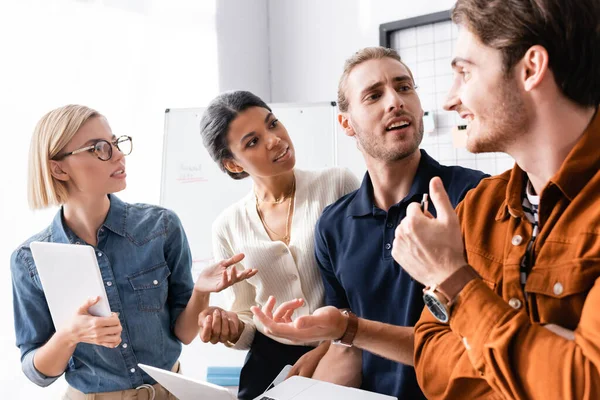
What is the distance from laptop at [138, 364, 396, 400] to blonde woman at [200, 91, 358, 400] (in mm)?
342

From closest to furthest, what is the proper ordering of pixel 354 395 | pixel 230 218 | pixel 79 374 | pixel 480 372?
1. pixel 480 372
2. pixel 354 395
3. pixel 79 374
4. pixel 230 218

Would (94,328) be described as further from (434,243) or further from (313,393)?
(434,243)

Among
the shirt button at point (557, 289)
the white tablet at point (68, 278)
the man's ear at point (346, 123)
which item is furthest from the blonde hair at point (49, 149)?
the shirt button at point (557, 289)

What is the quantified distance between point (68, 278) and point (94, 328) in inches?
6.3

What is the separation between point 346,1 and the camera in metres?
3.57

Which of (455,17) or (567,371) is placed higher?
(455,17)

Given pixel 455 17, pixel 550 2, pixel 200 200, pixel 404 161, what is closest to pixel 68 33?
pixel 200 200

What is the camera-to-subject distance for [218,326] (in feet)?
5.69

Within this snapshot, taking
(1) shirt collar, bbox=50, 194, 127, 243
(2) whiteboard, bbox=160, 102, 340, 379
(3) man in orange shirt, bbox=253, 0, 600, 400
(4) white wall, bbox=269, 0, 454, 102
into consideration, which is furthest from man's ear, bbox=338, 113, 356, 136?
(4) white wall, bbox=269, 0, 454, 102

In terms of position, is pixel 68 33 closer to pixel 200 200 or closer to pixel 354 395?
pixel 200 200

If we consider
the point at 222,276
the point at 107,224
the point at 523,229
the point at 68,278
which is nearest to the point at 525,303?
the point at 523,229

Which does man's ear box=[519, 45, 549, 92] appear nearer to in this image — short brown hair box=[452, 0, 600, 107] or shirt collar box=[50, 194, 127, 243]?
short brown hair box=[452, 0, 600, 107]

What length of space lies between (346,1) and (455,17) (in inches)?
101

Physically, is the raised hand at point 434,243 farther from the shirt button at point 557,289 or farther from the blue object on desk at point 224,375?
the blue object on desk at point 224,375
